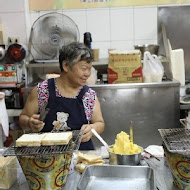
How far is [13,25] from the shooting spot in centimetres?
374

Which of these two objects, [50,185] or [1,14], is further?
[1,14]

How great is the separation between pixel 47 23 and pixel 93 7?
682 millimetres

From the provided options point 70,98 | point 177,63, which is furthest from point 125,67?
point 70,98

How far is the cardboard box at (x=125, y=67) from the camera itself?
3.21 m

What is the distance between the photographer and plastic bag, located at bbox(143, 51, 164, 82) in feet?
10.8

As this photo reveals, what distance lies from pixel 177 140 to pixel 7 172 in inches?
33.7

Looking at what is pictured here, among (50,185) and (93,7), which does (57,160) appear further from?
(93,7)

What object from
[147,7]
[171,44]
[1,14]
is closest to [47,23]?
[1,14]

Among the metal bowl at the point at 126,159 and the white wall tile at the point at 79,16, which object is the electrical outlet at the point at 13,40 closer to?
the white wall tile at the point at 79,16

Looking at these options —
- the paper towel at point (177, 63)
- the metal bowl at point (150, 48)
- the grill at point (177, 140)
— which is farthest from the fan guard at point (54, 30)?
the grill at point (177, 140)

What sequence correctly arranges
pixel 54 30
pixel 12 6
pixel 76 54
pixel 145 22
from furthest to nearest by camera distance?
pixel 145 22
pixel 12 6
pixel 54 30
pixel 76 54

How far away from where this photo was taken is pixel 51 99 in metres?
2.34

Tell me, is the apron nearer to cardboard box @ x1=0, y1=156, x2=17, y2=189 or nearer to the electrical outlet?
cardboard box @ x1=0, y1=156, x2=17, y2=189

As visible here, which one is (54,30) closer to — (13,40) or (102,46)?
(13,40)
